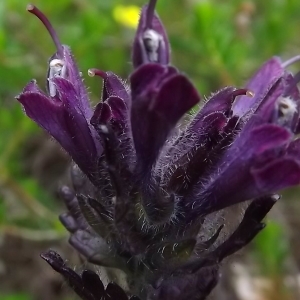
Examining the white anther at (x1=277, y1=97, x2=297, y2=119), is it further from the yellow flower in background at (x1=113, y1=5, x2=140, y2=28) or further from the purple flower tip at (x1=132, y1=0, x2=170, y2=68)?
the yellow flower in background at (x1=113, y1=5, x2=140, y2=28)

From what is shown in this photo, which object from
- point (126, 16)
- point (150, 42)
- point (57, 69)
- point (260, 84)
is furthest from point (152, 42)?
point (126, 16)

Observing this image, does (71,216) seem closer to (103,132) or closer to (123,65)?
(103,132)

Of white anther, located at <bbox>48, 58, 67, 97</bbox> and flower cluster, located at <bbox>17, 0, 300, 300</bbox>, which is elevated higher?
white anther, located at <bbox>48, 58, 67, 97</bbox>

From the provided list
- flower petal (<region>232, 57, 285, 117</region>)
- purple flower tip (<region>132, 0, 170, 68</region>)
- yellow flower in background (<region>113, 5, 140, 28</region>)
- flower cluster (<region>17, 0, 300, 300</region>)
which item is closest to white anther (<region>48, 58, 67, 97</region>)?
flower cluster (<region>17, 0, 300, 300</region>)

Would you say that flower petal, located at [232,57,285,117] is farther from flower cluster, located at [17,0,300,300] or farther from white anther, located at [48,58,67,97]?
white anther, located at [48,58,67,97]

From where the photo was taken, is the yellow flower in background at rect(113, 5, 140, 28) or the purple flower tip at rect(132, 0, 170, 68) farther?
the yellow flower in background at rect(113, 5, 140, 28)

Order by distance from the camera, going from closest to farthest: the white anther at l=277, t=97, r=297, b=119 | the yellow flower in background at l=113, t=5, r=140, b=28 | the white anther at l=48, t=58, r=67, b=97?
the white anther at l=277, t=97, r=297, b=119, the white anther at l=48, t=58, r=67, b=97, the yellow flower in background at l=113, t=5, r=140, b=28

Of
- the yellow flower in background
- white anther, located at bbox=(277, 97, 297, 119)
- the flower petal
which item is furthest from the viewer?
the yellow flower in background

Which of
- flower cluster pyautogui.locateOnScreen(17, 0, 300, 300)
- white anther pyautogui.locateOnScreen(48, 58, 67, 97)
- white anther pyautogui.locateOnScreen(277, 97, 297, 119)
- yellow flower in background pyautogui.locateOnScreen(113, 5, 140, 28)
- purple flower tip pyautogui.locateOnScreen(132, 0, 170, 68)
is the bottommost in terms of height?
yellow flower in background pyautogui.locateOnScreen(113, 5, 140, 28)
